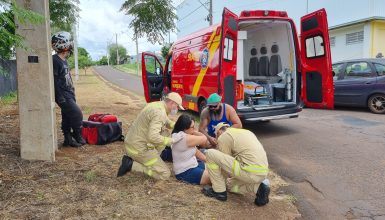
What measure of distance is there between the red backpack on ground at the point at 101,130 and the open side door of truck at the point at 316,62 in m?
4.12

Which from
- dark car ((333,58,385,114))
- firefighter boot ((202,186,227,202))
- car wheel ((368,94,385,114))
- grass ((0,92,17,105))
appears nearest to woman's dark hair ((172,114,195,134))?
firefighter boot ((202,186,227,202))

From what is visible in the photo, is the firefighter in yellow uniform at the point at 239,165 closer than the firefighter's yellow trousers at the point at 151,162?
Yes

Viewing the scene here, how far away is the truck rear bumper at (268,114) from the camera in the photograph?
6.97m

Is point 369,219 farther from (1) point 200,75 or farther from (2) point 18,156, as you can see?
(1) point 200,75

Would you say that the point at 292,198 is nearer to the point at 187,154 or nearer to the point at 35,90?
the point at 187,154

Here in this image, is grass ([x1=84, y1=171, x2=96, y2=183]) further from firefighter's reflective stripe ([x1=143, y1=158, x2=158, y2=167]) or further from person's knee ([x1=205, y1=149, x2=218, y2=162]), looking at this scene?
person's knee ([x1=205, y1=149, x2=218, y2=162])

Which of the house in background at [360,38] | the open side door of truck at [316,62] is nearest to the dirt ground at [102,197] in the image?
the open side door of truck at [316,62]

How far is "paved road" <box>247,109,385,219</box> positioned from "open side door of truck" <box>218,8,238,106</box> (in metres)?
1.16

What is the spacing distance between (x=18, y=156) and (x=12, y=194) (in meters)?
1.29

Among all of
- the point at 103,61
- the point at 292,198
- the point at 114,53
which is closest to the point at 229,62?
the point at 292,198

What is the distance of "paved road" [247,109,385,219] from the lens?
3.92m

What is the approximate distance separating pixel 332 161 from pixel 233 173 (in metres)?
2.38

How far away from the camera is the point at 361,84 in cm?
947

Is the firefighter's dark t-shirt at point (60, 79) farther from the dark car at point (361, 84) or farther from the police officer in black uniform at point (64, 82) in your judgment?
the dark car at point (361, 84)
